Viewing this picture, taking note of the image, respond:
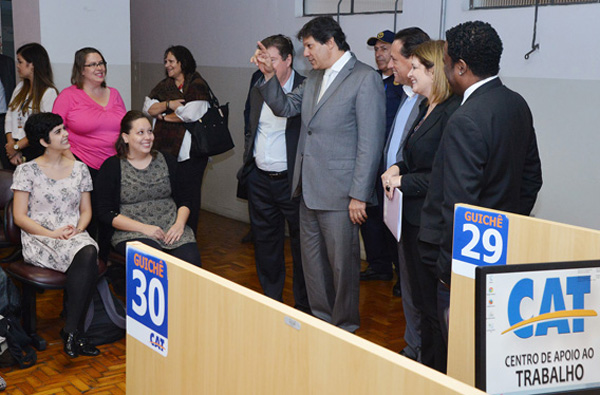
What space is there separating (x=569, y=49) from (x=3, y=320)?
3183 mm

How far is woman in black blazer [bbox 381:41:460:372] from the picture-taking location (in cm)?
255

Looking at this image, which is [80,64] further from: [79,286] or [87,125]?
[79,286]

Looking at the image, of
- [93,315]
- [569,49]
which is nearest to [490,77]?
[569,49]

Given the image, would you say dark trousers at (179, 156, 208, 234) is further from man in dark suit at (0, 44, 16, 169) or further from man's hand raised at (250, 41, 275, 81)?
man in dark suit at (0, 44, 16, 169)

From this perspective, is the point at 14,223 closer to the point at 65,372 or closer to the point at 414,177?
the point at 65,372

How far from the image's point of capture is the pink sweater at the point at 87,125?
156 inches

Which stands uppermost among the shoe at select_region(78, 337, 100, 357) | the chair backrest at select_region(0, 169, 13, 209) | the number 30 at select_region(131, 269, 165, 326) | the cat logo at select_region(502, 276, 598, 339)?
the cat logo at select_region(502, 276, 598, 339)

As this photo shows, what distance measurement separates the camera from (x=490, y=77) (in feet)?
7.13

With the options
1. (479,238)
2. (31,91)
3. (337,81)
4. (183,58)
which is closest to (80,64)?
(31,91)

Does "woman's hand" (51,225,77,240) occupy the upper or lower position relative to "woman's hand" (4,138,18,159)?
lower

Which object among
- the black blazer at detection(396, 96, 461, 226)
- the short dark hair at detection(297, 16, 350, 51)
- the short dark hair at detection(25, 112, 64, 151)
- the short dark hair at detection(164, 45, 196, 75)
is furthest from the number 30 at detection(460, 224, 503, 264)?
the short dark hair at detection(164, 45, 196, 75)

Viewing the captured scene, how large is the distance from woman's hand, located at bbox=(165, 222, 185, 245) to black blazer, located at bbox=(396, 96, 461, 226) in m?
1.37

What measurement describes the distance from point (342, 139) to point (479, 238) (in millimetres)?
1395

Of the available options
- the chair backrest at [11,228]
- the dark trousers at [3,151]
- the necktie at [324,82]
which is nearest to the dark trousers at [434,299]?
the necktie at [324,82]
